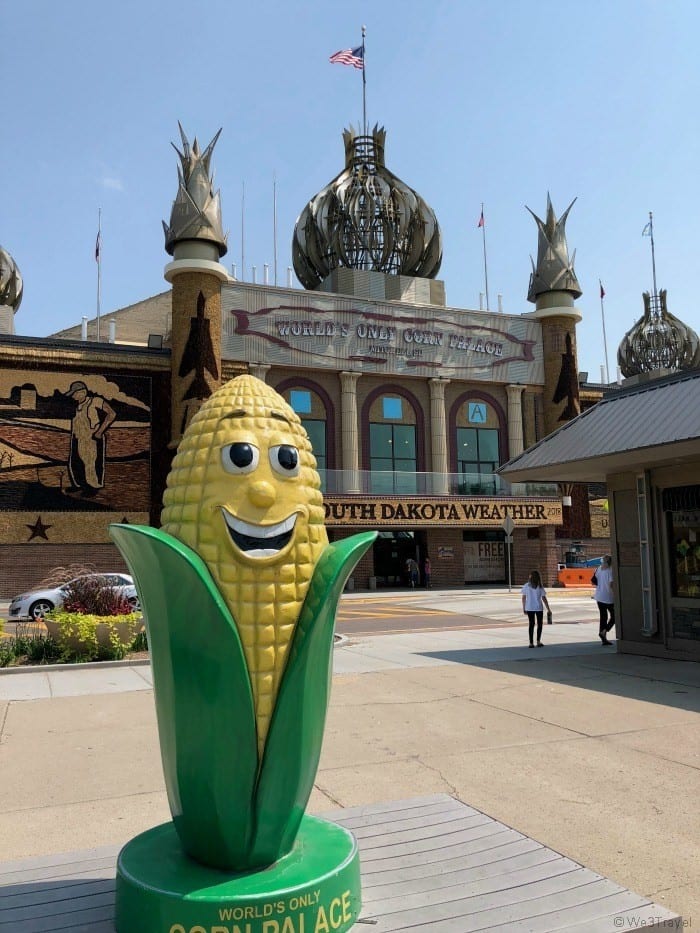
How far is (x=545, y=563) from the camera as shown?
36.8m

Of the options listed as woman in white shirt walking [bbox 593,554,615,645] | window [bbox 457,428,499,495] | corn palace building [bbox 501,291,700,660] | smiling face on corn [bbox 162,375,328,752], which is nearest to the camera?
smiling face on corn [bbox 162,375,328,752]

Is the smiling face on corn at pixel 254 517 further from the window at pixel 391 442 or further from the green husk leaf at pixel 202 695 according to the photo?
the window at pixel 391 442

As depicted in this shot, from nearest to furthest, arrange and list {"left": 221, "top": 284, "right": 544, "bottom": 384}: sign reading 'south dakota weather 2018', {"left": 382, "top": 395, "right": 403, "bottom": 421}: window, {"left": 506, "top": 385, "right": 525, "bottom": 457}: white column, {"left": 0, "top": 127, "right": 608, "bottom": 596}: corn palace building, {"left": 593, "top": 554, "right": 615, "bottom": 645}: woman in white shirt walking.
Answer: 1. {"left": 593, "top": 554, "right": 615, "bottom": 645}: woman in white shirt walking
2. {"left": 0, "top": 127, "right": 608, "bottom": 596}: corn palace building
3. {"left": 221, "top": 284, "right": 544, "bottom": 384}: sign reading 'south dakota weather 2018'
4. {"left": 382, "top": 395, "right": 403, "bottom": 421}: window
5. {"left": 506, "top": 385, "right": 525, "bottom": 457}: white column

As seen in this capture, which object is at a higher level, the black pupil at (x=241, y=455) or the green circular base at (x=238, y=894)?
the black pupil at (x=241, y=455)

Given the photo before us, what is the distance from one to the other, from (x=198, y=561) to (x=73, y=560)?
29.0m

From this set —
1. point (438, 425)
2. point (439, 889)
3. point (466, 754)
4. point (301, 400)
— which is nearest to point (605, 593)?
point (466, 754)

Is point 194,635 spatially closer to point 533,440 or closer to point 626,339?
point 533,440

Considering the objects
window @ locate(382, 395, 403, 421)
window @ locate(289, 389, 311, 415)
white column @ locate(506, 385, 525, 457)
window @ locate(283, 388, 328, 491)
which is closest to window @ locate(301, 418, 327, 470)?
window @ locate(283, 388, 328, 491)

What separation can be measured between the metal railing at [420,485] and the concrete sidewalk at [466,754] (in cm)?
2122

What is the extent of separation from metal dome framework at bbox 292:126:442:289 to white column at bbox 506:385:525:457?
725 cm

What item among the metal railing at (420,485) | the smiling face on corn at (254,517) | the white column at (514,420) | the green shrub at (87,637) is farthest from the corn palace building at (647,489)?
the white column at (514,420)

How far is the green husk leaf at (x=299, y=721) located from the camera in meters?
3.40

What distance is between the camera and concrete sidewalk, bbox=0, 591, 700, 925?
5.25 m

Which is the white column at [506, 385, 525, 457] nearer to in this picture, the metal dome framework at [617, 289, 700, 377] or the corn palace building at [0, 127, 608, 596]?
the corn palace building at [0, 127, 608, 596]
